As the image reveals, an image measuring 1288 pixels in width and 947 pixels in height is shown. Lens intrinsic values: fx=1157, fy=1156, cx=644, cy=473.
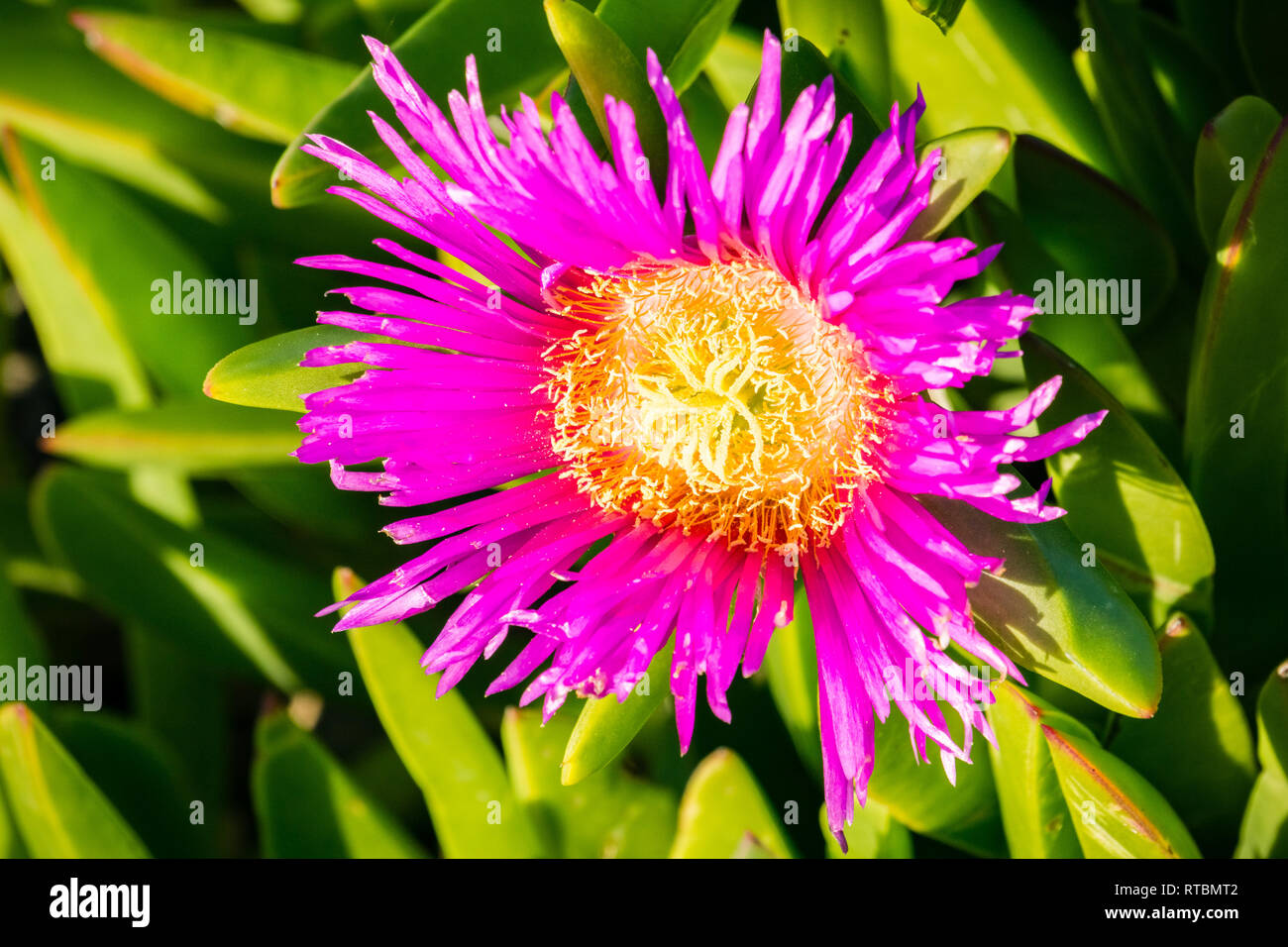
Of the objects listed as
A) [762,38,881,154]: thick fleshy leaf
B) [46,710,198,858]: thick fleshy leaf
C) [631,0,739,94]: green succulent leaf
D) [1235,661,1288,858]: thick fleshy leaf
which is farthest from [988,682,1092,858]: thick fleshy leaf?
[46,710,198,858]: thick fleshy leaf

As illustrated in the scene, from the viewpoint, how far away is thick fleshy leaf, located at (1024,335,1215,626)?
2.35 feet

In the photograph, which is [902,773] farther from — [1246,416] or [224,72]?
[224,72]

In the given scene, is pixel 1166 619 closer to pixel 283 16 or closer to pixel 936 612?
pixel 936 612

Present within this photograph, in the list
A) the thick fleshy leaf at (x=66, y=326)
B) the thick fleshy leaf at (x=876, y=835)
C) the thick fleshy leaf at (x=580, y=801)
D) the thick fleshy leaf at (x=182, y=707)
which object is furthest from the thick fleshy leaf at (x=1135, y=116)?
the thick fleshy leaf at (x=182, y=707)

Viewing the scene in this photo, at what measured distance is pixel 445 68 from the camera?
82 cm

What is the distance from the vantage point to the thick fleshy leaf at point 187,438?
102 centimetres

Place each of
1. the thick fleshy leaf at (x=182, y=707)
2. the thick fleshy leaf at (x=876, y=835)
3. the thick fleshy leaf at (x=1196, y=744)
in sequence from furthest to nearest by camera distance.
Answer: the thick fleshy leaf at (x=182, y=707)
the thick fleshy leaf at (x=876, y=835)
the thick fleshy leaf at (x=1196, y=744)

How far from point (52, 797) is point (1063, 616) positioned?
2.56ft

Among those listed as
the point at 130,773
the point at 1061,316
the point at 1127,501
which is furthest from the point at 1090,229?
the point at 130,773

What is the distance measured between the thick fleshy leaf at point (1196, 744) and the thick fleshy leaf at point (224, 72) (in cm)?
76

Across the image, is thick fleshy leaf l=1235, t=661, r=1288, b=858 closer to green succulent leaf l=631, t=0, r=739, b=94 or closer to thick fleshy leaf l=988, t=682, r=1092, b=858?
thick fleshy leaf l=988, t=682, r=1092, b=858

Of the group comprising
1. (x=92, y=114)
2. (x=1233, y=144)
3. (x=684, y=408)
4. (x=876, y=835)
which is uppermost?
(x=92, y=114)

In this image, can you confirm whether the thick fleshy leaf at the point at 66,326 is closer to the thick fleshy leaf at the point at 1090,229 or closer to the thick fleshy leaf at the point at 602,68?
the thick fleshy leaf at the point at 602,68
